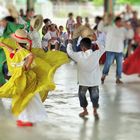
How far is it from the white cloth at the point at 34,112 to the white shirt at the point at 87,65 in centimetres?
69

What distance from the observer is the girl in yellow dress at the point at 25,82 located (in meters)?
6.61

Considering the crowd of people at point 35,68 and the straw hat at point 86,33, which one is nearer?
the crowd of people at point 35,68

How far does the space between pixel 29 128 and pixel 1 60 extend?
1308 millimetres

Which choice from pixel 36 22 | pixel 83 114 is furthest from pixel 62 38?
pixel 83 114

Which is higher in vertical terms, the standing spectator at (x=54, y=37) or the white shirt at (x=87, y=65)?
the white shirt at (x=87, y=65)

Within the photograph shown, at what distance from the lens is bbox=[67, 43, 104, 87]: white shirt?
7.03 metres

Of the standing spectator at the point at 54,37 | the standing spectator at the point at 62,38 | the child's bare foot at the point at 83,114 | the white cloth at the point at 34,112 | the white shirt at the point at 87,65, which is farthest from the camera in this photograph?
the standing spectator at the point at 62,38

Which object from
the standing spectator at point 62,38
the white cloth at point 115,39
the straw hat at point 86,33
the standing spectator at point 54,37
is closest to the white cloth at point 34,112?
the straw hat at point 86,33

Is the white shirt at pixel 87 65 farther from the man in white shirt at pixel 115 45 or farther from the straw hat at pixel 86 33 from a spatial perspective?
the man in white shirt at pixel 115 45

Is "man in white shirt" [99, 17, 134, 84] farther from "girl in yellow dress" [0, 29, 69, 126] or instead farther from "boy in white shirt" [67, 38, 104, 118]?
"girl in yellow dress" [0, 29, 69, 126]

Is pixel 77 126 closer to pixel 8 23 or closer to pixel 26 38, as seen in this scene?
pixel 26 38

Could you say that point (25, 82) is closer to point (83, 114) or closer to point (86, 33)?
point (83, 114)

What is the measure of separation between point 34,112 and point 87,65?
3.11 ft

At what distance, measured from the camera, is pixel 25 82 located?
6.62m
